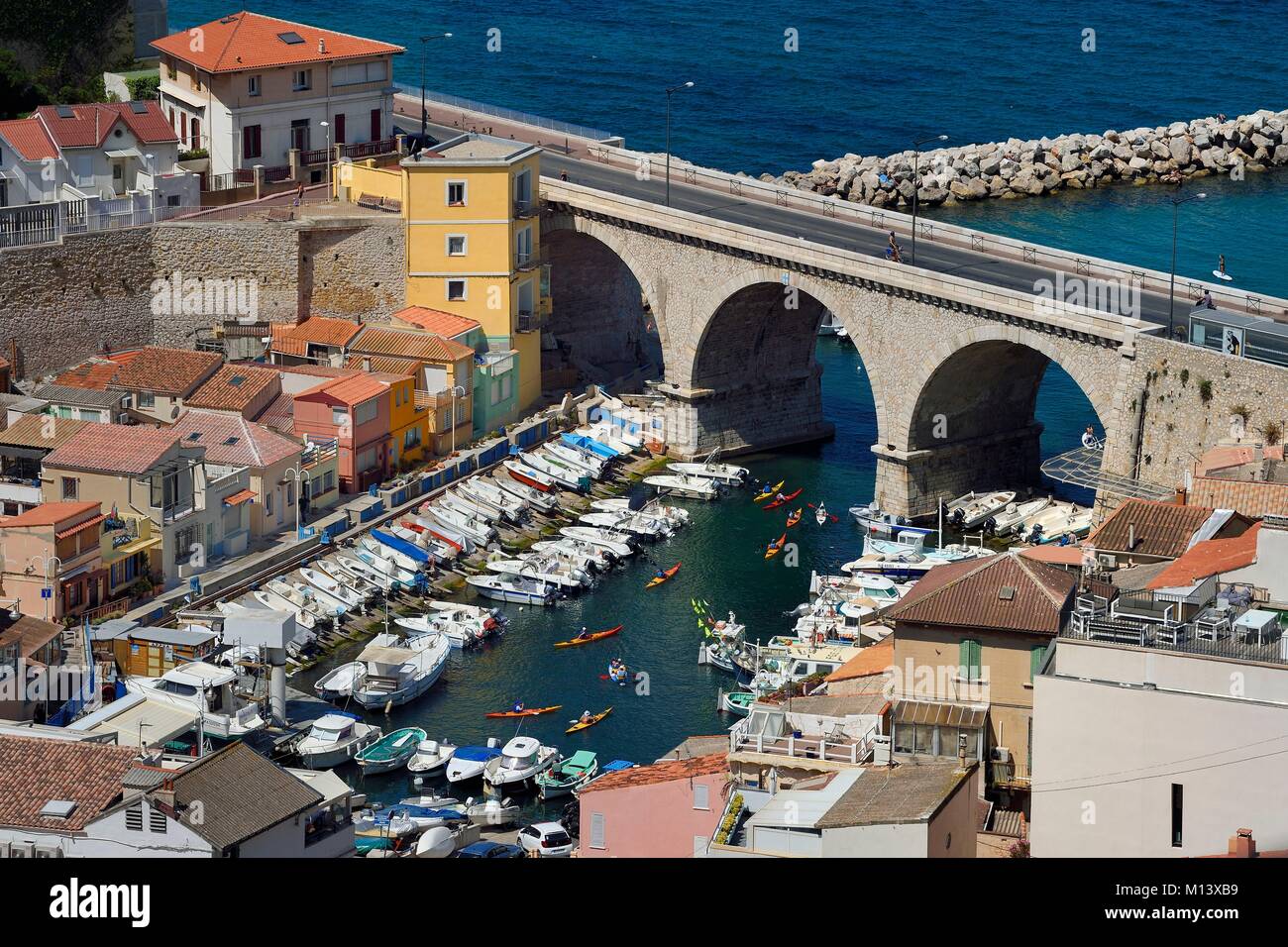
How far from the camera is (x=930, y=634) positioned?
50.1m

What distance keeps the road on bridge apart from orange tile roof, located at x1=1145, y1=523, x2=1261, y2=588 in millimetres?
28315

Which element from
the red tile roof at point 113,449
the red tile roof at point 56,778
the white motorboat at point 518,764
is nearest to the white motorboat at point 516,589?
the red tile roof at point 113,449

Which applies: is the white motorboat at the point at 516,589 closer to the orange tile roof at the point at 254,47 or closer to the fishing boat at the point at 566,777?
the fishing boat at the point at 566,777

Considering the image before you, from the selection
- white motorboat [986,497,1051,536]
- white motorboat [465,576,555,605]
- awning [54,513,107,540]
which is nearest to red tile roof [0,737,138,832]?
awning [54,513,107,540]

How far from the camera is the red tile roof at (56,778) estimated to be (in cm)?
4738

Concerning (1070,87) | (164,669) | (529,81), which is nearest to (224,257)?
(164,669)

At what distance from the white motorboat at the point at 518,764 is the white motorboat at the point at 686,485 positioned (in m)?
28.6

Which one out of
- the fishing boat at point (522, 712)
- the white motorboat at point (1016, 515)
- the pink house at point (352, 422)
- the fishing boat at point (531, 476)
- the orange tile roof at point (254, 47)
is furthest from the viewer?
the orange tile roof at point (254, 47)

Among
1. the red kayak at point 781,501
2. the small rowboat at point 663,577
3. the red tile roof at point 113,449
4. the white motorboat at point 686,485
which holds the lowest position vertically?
the small rowboat at point 663,577

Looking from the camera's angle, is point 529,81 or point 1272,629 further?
point 529,81

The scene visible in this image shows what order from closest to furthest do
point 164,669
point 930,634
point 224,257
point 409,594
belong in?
point 930,634
point 164,669
point 409,594
point 224,257

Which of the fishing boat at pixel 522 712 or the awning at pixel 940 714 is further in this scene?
the fishing boat at pixel 522 712

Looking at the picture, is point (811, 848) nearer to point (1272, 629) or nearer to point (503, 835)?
point (1272, 629)

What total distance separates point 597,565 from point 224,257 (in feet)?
78.6
